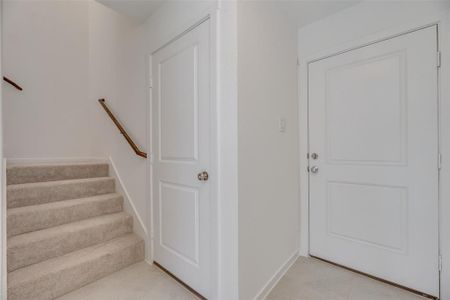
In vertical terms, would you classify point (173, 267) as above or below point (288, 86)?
below

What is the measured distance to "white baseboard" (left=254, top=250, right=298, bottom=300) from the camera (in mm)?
1511

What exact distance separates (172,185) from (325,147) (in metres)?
1.42

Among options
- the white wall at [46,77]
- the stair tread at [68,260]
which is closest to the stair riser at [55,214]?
the stair tread at [68,260]

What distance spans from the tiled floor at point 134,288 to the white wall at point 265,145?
1.91 feet

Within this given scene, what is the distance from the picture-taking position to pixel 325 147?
2.01 m

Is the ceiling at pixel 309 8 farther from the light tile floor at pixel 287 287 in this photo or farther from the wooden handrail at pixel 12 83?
the wooden handrail at pixel 12 83

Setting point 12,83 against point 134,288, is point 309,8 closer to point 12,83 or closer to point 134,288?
point 134,288

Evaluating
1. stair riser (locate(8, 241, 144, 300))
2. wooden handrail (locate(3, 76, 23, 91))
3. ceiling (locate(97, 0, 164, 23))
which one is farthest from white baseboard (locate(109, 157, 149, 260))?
ceiling (locate(97, 0, 164, 23))

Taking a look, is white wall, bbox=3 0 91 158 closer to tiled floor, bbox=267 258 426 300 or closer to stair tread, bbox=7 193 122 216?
stair tread, bbox=7 193 122 216

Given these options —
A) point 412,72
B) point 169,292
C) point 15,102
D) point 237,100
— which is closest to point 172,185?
point 169,292

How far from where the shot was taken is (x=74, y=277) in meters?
1.57

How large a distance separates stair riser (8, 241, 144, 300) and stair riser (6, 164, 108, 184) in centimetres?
108

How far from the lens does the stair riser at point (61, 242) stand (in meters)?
1.50

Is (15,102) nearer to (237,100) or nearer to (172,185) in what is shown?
(172,185)
